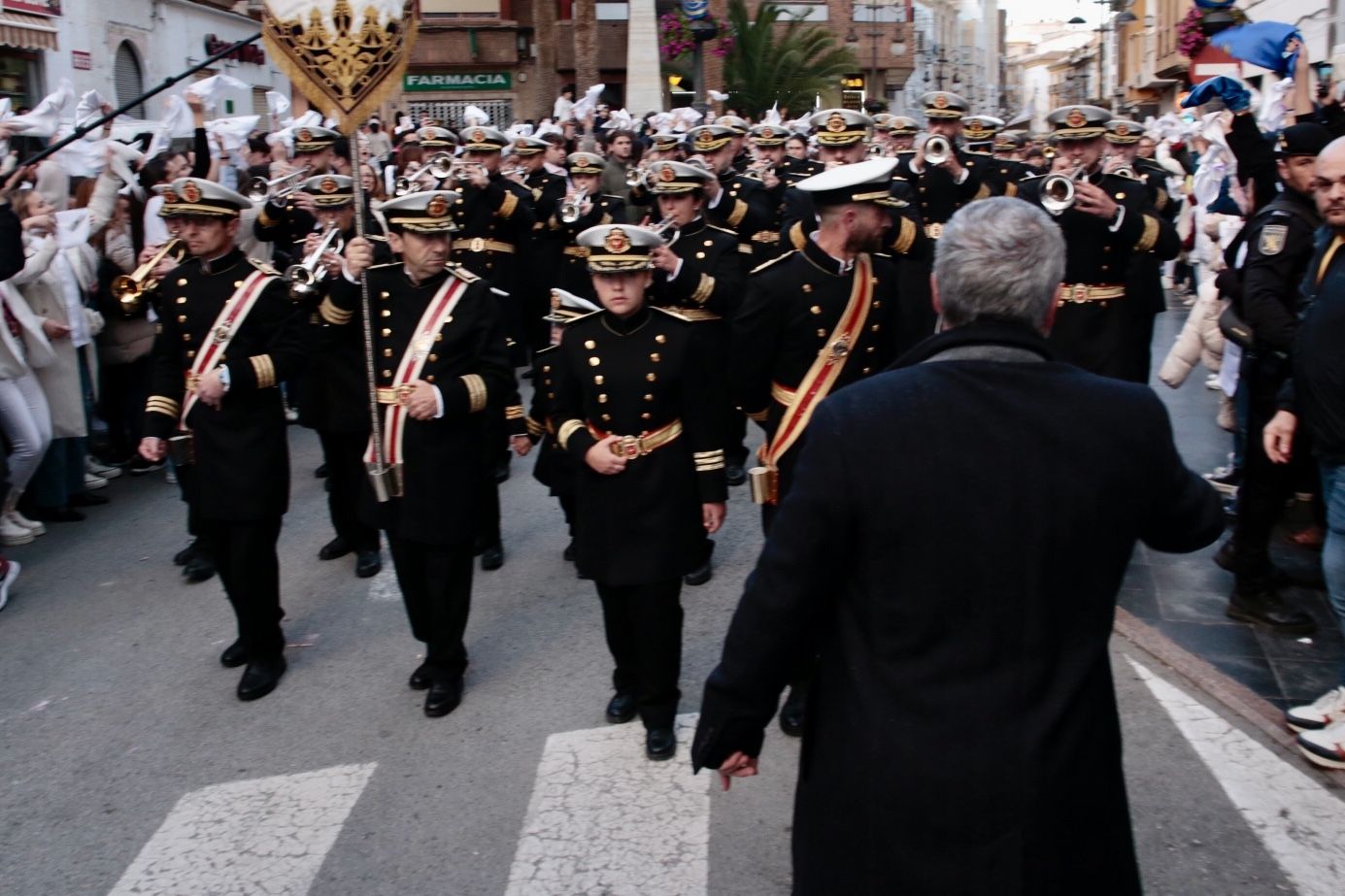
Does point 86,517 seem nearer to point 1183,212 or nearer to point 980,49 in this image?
point 1183,212

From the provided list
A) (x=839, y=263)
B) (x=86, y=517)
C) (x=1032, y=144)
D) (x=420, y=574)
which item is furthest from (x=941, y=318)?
(x=1032, y=144)

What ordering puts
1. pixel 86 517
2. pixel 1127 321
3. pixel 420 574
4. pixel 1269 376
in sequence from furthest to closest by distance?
pixel 86 517, pixel 1127 321, pixel 1269 376, pixel 420 574

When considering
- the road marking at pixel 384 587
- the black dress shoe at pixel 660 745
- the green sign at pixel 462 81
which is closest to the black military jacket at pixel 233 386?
the road marking at pixel 384 587

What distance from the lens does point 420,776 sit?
4.94 m

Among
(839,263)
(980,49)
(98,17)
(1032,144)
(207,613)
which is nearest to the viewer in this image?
(839,263)

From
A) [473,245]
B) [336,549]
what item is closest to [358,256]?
[336,549]

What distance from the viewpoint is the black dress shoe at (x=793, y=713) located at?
509 cm

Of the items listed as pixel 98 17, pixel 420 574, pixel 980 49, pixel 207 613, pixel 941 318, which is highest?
pixel 980 49

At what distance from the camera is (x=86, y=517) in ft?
28.6

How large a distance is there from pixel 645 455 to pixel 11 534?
16.5 feet

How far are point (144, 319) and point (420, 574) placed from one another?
4899 millimetres

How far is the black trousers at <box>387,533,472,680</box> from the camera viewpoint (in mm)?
5516

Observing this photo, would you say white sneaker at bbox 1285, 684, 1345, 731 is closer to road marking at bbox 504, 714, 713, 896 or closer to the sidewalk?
the sidewalk

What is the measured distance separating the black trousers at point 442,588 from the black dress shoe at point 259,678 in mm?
732
